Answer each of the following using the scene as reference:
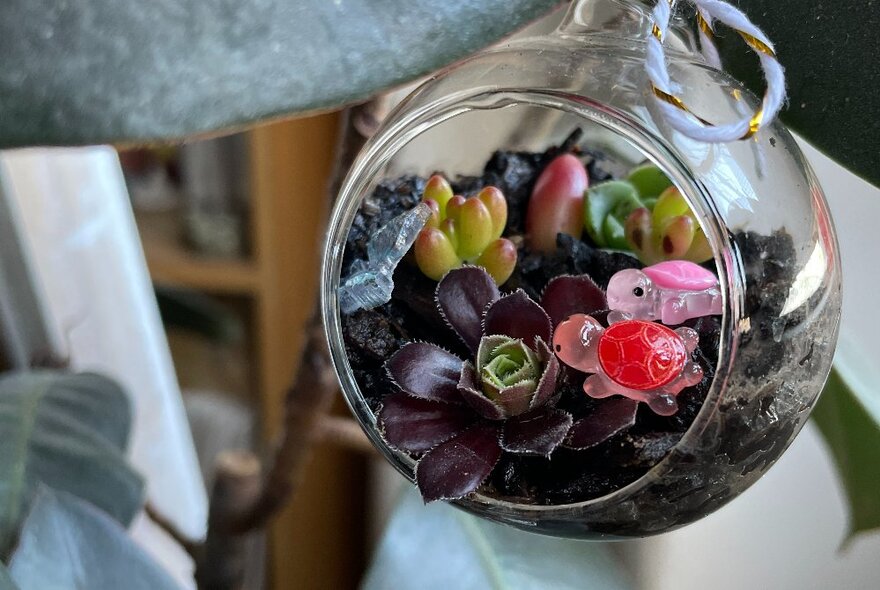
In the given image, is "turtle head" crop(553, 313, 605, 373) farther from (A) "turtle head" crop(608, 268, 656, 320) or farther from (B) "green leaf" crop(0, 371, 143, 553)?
(B) "green leaf" crop(0, 371, 143, 553)

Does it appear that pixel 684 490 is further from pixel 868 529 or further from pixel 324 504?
pixel 324 504

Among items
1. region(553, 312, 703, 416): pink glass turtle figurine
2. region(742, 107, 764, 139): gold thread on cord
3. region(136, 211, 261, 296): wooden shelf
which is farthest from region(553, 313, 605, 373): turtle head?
region(136, 211, 261, 296): wooden shelf

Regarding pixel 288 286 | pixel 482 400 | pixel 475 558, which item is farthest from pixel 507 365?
pixel 288 286

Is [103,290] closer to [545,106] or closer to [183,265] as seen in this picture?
[183,265]

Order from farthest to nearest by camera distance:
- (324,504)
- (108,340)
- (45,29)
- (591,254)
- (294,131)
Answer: (324,504) → (294,131) → (108,340) → (591,254) → (45,29)

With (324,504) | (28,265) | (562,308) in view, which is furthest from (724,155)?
(324,504)

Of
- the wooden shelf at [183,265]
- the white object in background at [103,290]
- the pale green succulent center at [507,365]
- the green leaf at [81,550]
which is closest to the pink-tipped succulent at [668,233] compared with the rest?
the pale green succulent center at [507,365]
